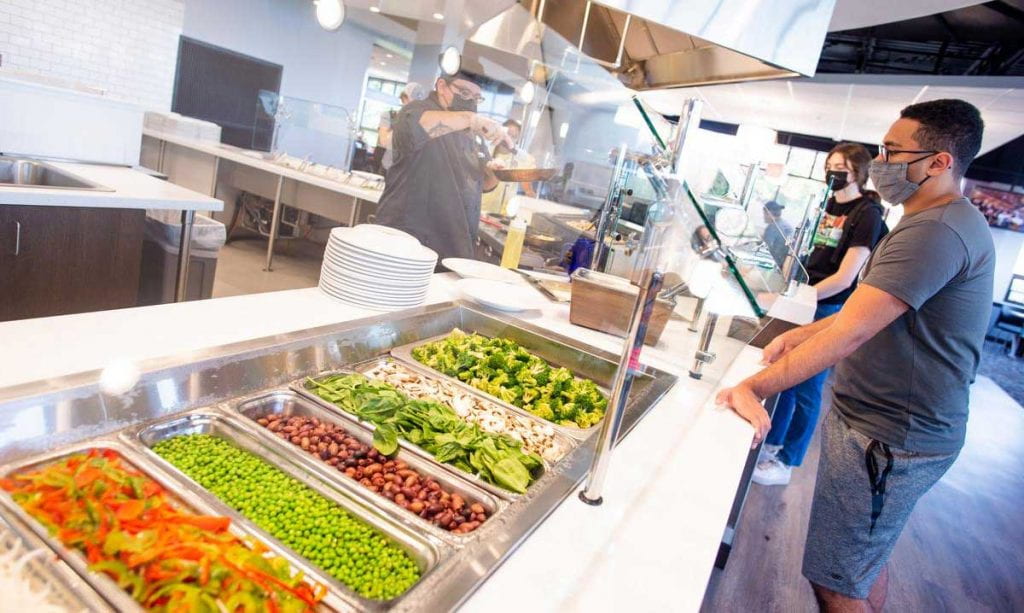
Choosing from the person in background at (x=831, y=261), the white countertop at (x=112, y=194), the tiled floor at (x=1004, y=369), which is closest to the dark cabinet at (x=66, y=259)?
the white countertop at (x=112, y=194)

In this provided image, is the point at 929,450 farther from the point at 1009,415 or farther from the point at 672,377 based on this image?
the point at 1009,415

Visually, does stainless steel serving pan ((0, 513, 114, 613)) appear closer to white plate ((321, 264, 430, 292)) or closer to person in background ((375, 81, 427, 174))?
white plate ((321, 264, 430, 292))

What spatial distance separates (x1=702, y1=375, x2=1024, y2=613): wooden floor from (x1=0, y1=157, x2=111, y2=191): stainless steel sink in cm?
310

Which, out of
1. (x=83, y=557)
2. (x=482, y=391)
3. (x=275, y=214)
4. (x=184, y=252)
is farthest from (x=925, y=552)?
(x=275, y=214)

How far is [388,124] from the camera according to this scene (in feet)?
19.1

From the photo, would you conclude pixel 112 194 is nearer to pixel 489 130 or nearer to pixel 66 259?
pixel 66 259

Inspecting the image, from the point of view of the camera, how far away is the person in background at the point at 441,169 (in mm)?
2494

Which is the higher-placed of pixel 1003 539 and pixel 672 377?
pixel 672 377

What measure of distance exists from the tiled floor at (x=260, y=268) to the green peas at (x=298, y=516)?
3.95 metres

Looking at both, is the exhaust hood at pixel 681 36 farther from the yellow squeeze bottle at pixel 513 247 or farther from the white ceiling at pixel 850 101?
the white ceiling at pixel 850 101

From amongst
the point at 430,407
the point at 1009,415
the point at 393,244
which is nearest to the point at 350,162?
the point at 393,244

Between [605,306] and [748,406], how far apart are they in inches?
21.8

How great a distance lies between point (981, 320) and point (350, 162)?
276 inches

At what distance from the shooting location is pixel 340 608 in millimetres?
679
